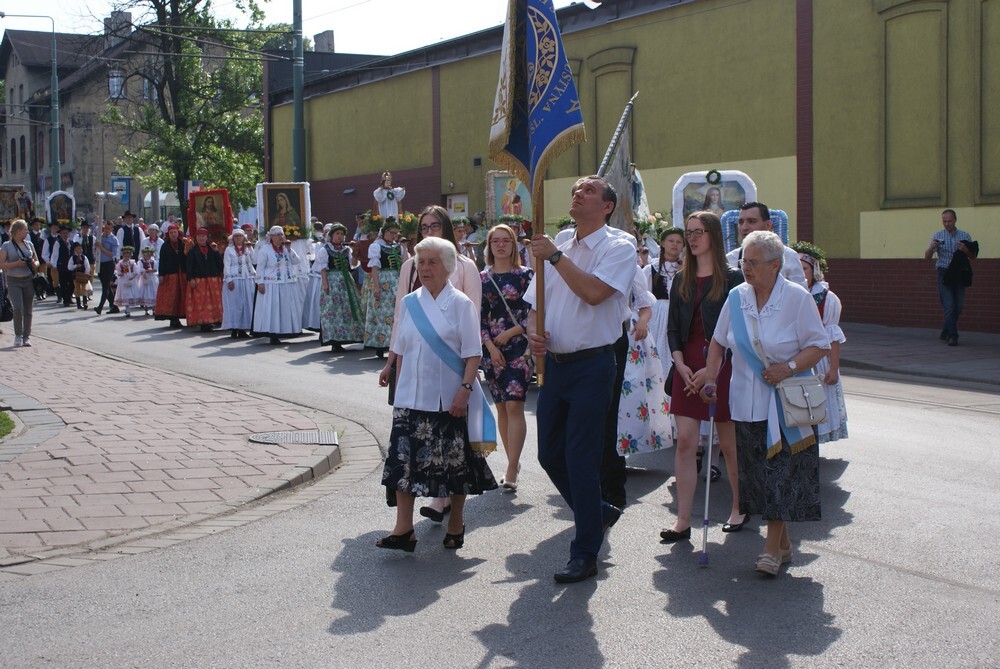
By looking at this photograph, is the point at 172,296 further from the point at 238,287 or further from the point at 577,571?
the point at 577,571

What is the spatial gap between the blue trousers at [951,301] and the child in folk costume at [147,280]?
15604mm

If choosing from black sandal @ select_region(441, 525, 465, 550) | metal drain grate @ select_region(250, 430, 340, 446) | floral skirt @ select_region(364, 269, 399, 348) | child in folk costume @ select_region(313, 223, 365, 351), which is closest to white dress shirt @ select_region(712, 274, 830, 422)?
black sandal @ select_region(441, 525, 465, 550)

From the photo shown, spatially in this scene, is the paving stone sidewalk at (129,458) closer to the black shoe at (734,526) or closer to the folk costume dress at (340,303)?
the black shoe at (734,526)

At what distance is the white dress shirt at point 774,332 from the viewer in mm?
5512

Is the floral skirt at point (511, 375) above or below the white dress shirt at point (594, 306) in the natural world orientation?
below

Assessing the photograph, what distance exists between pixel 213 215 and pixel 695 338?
17349 millimetres

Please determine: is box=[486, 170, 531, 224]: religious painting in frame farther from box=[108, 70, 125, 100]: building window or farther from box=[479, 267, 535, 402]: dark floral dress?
box=[108, 70, 125, 100]: building window

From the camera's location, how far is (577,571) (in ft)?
17.8

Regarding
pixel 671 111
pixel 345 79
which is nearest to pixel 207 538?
pixel 671 111

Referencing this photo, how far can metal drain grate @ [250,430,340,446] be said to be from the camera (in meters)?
8.91

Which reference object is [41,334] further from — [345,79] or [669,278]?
[345,79]

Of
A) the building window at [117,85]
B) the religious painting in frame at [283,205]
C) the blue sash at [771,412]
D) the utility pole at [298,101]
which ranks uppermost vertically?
the building window at [117,85]

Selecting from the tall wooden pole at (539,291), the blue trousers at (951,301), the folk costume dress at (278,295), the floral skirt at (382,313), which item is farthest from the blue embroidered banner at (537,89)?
the folk costume dress at (278,295)

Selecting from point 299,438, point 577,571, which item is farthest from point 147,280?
point 577,571
